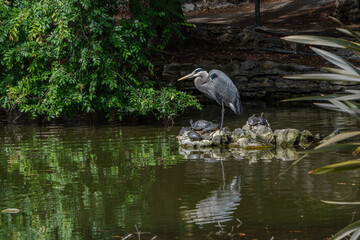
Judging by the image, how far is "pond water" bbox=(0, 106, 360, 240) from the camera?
5.76 m

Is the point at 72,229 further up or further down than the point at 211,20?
further down

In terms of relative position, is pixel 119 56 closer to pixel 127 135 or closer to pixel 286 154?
pixel 127 135

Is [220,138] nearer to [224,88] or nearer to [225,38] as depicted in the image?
[224,88]

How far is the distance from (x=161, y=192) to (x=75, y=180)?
65.4 inches

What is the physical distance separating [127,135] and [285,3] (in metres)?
24.4

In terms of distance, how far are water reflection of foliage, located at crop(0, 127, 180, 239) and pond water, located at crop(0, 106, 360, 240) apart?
0.04 ft

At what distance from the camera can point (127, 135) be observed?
13.6 metres

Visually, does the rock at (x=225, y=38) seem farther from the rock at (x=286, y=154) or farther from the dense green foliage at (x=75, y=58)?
the rock at (x=286, y=154)

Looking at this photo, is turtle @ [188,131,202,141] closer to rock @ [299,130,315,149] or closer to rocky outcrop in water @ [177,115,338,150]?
rocky outcrop in water @ [177,115,338,150]

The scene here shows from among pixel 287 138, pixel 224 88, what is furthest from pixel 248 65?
pixel 287 138

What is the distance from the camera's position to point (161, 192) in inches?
298

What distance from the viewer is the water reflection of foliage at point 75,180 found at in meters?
6.10

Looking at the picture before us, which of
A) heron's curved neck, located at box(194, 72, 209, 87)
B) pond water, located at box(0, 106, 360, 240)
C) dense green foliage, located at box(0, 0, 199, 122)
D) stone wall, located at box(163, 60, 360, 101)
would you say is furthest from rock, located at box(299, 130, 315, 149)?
stone wall, located at box(163, 60, 360, 101)

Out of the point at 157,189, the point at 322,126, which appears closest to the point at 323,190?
the point at 157,189
